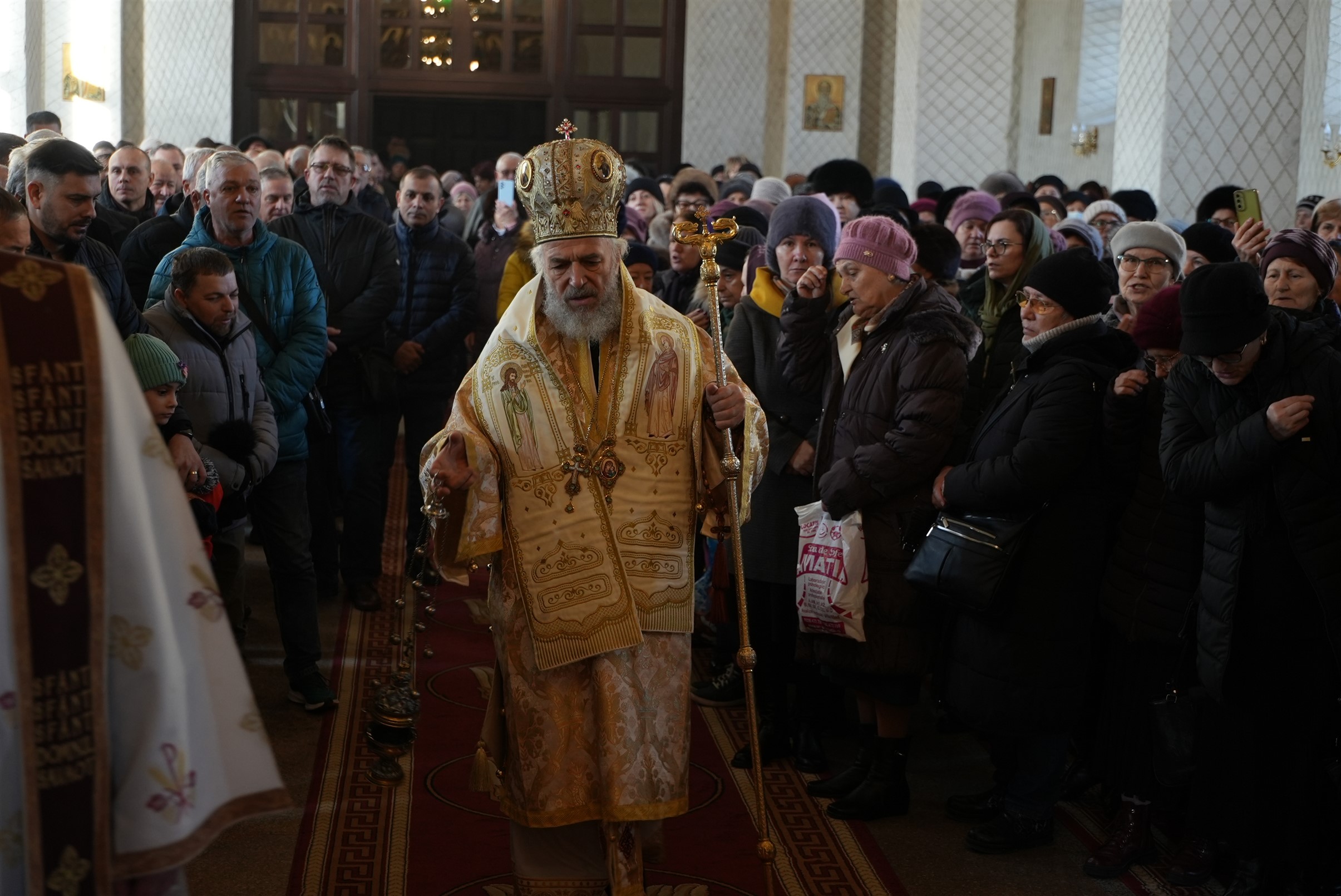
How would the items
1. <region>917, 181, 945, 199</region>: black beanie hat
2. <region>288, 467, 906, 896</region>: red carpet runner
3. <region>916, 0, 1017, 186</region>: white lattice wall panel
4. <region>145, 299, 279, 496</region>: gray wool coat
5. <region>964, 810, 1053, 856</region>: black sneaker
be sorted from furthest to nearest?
1. <region>916, 0, 1017, 186</region>: white lattice wall panel
2. <region>917, 181, 945, 199</region>: black beanie hat
3. <region>145, 299, 279, 496</region>: gray wool coat
4. <region>964, 810, 1053, 856</region>: black sneaker
5. <region>288, 467, 906, 896</region>: red carpet runner

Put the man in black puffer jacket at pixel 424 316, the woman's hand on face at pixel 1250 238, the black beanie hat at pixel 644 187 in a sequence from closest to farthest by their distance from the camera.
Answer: the woman's hand on face at pixel 1250 238, the man in black puffer jacket at pixel 424 316, the black beanie hat at pixel 644 187

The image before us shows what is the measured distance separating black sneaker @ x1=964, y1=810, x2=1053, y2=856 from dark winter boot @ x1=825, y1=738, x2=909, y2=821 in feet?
0.85

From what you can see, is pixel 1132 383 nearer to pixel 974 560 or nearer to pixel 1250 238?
pixel 974 560

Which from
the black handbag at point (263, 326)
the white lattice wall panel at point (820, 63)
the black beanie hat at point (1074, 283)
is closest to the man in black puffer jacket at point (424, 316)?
the black handbag at point (263, 326)

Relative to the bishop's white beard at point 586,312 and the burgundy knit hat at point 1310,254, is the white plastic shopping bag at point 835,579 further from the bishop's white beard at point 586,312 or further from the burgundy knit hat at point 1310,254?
the burgundy knit hat at point 1310,254

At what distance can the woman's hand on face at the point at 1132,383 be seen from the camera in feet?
12.4

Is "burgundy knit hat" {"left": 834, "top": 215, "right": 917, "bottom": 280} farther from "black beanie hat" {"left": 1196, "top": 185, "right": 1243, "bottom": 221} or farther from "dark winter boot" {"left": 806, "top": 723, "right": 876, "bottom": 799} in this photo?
"black beanie hat" {"left": 1196, "top": 185, "right": 1243, "bottom": 221}

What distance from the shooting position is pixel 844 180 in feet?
32.8

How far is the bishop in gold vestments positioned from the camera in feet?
10.6

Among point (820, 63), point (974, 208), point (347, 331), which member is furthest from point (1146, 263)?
point (820, 63)

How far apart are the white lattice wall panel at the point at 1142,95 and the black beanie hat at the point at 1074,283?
556cm

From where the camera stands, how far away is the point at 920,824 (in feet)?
13.8

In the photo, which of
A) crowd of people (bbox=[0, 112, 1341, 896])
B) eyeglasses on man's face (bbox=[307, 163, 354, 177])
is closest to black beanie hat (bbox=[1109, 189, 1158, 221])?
crowd of people (bbox=[0, 112, 1341, 896])

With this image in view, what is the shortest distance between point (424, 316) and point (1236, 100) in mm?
5384
